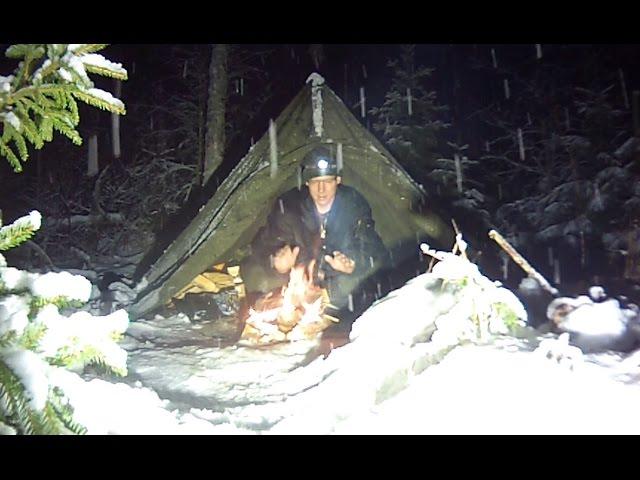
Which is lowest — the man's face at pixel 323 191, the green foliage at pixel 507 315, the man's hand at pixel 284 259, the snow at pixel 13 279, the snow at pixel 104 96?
the green foliage at pixel 507 315

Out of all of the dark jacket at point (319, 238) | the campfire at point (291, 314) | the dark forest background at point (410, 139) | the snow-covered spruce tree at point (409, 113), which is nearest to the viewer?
the campfire at point (291, 314)

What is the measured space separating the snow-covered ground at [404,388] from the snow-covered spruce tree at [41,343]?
0.16 meters

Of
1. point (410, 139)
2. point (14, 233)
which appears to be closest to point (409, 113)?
point (410, 139)

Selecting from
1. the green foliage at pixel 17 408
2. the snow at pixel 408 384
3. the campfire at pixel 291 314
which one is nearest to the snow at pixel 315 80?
the campfire at pixel 291 314

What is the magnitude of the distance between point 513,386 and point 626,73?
12076mm

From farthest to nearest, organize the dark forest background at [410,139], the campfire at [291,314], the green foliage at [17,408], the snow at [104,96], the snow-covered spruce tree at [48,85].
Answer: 1. the dark forest background at [410,139]
2. the campfire at [291,314]
3. the snow at [104,96]
4. the snow-covered spruce tree at [48,85]
5. the green foliage at [17,408]

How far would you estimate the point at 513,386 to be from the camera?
2.52 metres

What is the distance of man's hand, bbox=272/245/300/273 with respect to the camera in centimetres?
576

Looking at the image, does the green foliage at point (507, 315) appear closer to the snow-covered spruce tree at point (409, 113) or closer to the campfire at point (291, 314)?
the campfire at point (291, 314)

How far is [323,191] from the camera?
19.9 feet

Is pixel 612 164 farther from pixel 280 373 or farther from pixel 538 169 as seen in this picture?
pixel 280 373

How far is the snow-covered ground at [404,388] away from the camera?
2.32m

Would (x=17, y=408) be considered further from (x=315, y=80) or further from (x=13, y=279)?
(x=315, y=80)

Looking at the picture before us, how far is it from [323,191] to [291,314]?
5.11 ft
